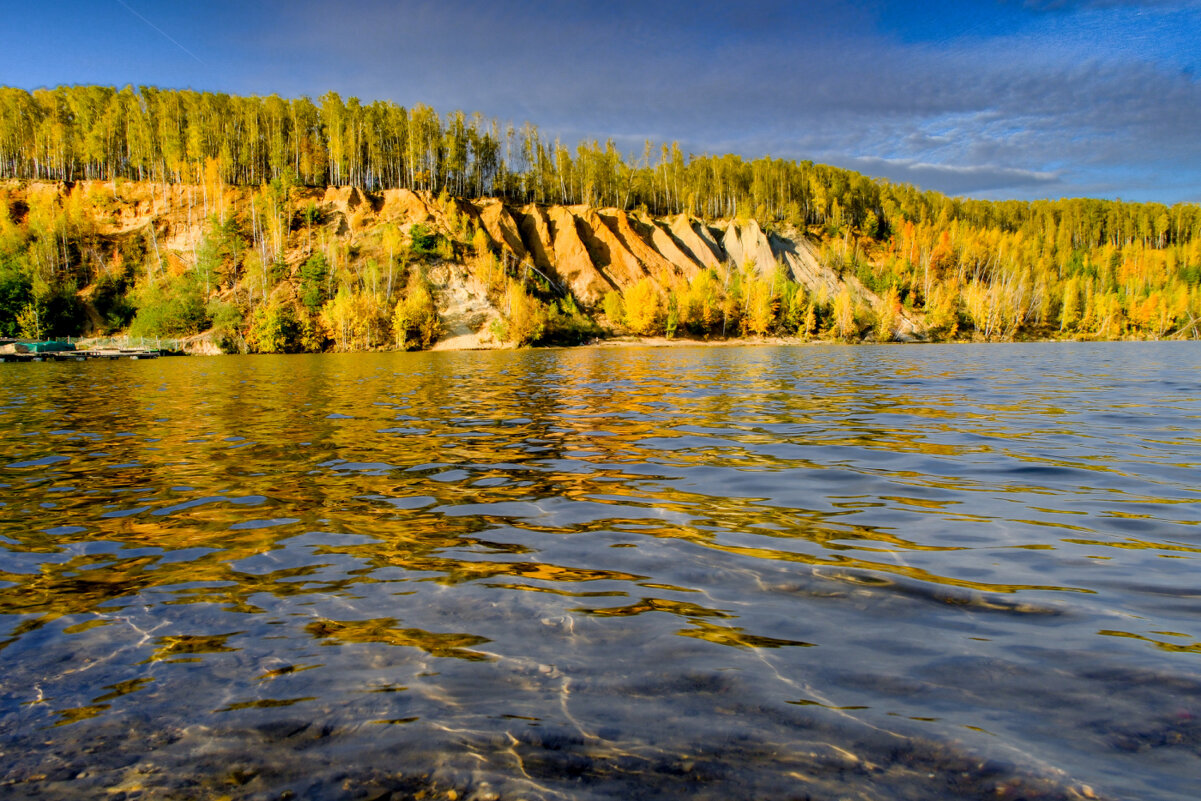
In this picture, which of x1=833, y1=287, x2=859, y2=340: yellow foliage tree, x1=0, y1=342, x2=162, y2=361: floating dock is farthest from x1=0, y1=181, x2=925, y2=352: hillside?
x1=0, y1=342, x2=162, y2=361: floating dock

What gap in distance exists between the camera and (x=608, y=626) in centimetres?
456

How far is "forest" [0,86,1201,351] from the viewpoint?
3568 inches

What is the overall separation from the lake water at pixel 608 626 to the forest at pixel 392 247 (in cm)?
8156

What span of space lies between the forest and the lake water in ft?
268

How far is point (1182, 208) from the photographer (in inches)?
7141

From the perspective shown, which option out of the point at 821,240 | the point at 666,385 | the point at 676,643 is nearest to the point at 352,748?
the point at 676,643

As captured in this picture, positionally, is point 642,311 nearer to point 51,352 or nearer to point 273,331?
point 273,331

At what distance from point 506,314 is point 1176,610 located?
92365 mm

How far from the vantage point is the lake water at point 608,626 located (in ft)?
9.95

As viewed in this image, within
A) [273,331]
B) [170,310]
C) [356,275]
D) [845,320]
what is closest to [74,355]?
[170,310]

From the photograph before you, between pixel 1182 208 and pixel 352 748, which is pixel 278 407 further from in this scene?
pixel 1182 208

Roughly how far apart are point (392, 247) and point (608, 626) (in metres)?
100

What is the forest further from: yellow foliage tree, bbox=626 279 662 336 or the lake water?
the lake water

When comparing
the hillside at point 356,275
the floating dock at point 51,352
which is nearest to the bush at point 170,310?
the hillside at point 356,275
